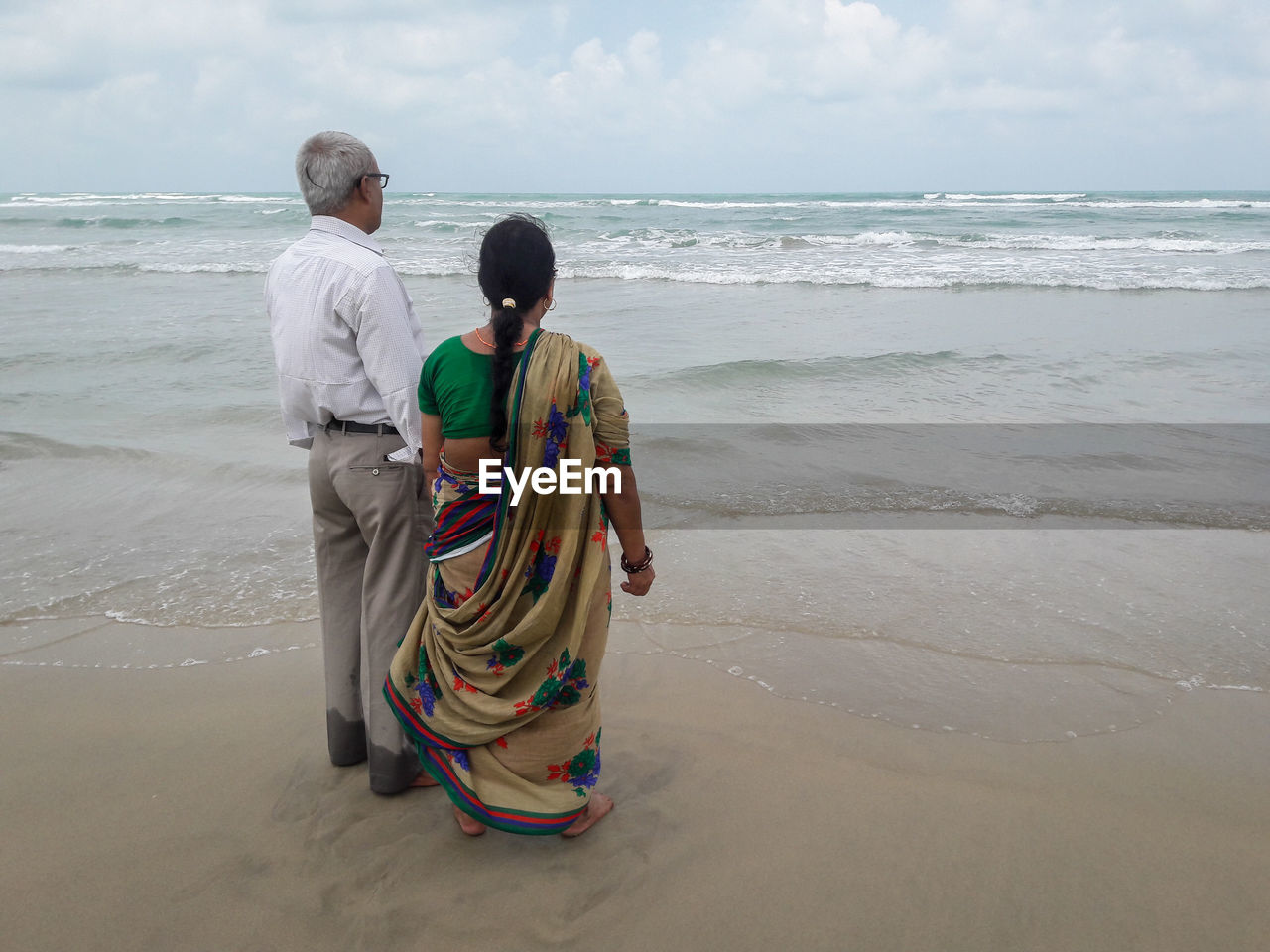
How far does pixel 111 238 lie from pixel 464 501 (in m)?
29.0

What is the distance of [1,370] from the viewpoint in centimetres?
842

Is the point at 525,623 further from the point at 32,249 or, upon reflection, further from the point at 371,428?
the point at 32,249

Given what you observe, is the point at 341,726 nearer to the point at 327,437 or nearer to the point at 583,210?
the point at 327,437

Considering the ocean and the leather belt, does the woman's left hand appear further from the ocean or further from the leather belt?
the ocean

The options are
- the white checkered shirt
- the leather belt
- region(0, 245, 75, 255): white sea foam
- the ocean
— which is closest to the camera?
the white checkered shirt

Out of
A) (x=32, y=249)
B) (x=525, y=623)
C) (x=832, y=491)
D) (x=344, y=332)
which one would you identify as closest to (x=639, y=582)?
(x=525, y=623)

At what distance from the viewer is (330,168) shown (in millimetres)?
2262

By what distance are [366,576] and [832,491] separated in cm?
343

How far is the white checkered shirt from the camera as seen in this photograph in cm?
220

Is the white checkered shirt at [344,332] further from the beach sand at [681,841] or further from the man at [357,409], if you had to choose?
the beach sand at [681,841]

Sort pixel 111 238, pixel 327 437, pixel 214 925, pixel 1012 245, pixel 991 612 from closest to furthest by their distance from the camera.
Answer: pixel 214 925
pixel 327 437
pixel 991 612
pixel 1012 245
pixel 111 238

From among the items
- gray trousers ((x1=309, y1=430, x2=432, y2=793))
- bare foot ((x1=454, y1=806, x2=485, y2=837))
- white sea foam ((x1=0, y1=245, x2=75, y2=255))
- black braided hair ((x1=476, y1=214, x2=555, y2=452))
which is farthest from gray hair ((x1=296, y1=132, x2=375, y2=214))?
white sea foam ((x1=0, y1=245, x2=75, y2=255))

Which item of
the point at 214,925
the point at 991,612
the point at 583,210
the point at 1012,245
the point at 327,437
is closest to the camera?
the point at 214,925

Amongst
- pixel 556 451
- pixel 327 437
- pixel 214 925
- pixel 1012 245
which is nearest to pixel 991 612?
pixel 556 451
